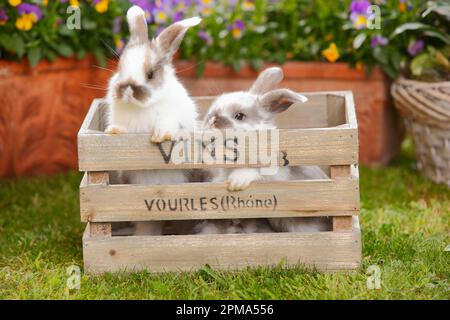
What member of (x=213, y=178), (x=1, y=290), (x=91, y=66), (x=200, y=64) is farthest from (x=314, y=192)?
(x=91, y=66)

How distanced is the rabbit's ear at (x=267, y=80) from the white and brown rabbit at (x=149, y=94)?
389mm

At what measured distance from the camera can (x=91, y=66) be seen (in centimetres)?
482

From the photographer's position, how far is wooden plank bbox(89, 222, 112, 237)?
303 cm

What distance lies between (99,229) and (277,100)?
35.0 inches

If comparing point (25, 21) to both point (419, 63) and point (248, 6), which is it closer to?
point (248, 6)

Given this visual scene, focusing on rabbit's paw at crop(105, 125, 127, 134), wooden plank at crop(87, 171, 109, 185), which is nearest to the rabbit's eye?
rabbit's paw at crop(105, 125, 127, 134)

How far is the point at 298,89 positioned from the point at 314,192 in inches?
75.5

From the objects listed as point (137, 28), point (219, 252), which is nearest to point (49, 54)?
point (137, 28)

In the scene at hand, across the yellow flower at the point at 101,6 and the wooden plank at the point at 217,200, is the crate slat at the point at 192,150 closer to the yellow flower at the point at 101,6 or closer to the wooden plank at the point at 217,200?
the wooden plank at the point at 217,200

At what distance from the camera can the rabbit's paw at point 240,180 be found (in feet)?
9.69

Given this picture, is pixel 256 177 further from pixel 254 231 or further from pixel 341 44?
pixel 341 44

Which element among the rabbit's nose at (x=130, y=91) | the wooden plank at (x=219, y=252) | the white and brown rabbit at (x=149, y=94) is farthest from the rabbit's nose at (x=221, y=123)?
the wooden plank at (x=219, y=252)

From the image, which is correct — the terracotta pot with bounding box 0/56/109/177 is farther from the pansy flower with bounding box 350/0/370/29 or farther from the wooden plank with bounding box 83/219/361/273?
the wooden plank with bounding box 83/219/361/273

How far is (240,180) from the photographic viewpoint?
296 centimetres
